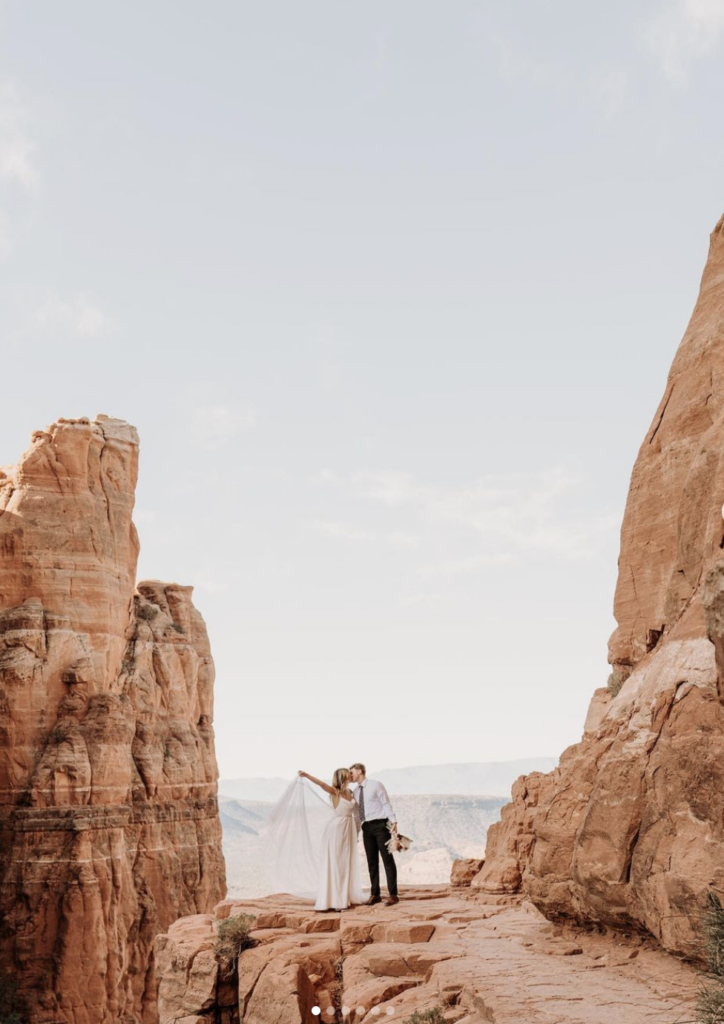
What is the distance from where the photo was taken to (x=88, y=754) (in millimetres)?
35844

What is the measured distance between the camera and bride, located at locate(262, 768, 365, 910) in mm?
14984

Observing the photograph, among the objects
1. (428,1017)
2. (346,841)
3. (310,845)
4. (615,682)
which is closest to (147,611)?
(310,845)

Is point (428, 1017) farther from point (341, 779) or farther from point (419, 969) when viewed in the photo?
point (341, 779)

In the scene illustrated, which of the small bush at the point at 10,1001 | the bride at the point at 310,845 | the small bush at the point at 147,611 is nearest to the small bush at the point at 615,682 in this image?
the bride at the point at 310,845

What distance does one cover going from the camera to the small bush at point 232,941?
556 inches

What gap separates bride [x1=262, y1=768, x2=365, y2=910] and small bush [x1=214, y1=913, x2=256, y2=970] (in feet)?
4.13

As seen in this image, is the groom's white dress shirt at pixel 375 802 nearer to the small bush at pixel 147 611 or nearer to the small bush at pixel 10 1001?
the small bush at pixel 10 1001

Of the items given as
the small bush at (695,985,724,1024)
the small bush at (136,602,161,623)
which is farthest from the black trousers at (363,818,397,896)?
the small bush at (136,602,161,623)

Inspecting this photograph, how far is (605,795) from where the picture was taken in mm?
10703

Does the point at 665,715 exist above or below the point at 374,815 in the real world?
above

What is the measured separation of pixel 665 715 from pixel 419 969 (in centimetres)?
422

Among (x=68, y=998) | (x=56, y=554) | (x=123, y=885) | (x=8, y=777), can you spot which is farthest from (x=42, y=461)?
(x=68, y=998)

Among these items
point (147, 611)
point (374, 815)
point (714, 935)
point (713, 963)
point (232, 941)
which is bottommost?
point (232, 941)

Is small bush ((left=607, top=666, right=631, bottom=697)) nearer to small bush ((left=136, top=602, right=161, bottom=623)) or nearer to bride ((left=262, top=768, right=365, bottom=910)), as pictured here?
bride ((left=262, top=768, right=365, bottom=910))
